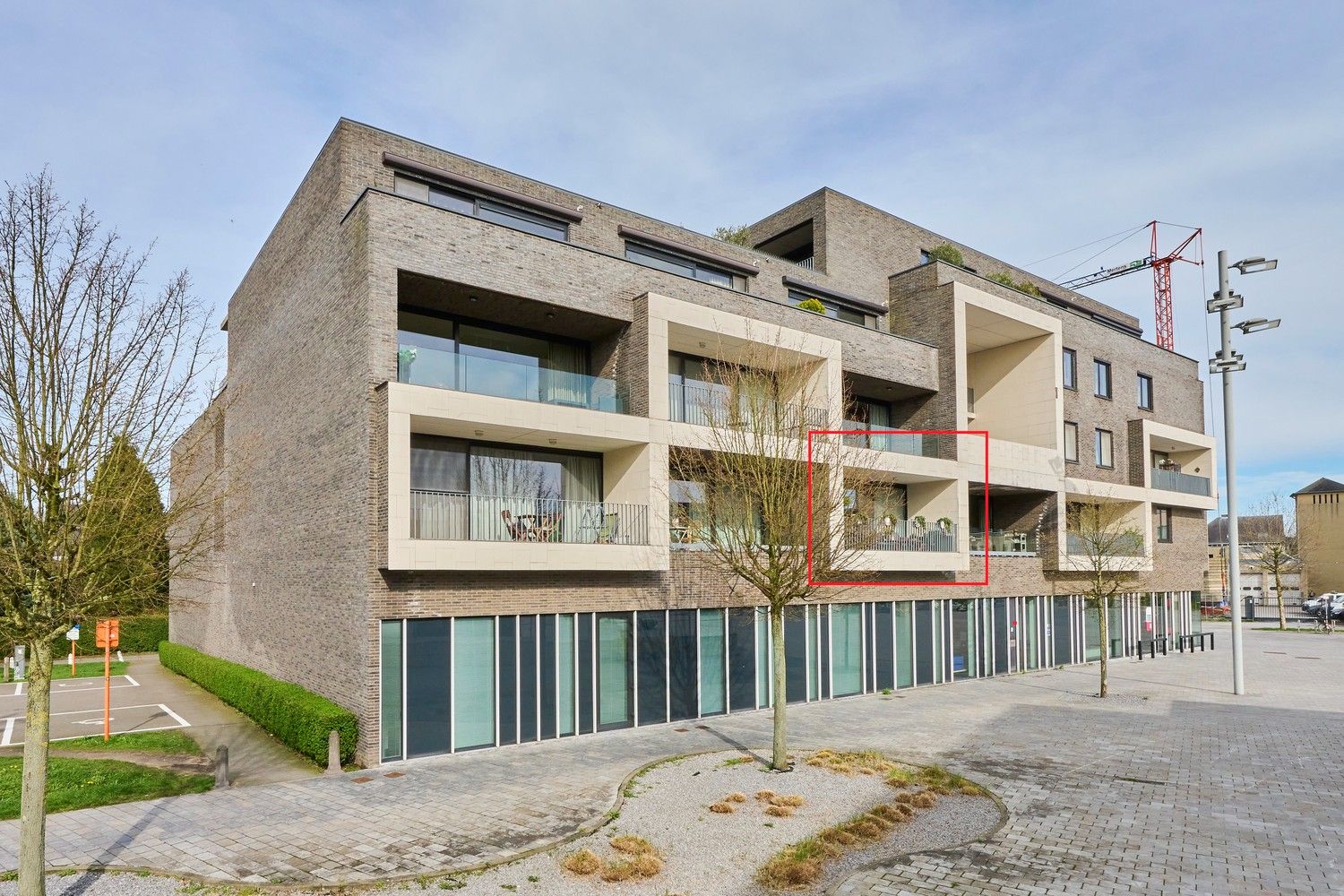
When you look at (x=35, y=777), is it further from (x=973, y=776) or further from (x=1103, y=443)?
(x=1103, y=443)

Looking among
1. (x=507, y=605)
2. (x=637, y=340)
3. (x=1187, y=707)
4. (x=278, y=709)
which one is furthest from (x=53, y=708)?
(x=1187, y=707)

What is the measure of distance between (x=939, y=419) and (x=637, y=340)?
10.9 meters

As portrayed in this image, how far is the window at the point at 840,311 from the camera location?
24281 mm

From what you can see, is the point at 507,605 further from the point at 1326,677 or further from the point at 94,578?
the point at 1326,677

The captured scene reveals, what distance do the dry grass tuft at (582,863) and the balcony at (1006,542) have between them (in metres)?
18.8

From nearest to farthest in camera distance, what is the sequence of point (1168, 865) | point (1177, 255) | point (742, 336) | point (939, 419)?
point (1168, 865) < point (742, 336) < point (939, 419) < point (1177, 255)

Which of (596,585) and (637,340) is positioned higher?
(637,340)

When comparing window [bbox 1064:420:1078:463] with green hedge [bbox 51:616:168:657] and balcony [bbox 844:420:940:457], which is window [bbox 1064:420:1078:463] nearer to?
balcony [bbox 844:420:940:457]

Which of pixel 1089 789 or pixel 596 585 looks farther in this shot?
pixel 596 585

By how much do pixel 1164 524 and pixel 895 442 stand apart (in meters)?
19.0

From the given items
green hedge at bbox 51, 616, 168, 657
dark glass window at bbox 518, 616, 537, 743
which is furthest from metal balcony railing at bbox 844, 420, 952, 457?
green hedge at bbox 51, 616, 168, 657

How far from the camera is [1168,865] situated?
909 centimetres

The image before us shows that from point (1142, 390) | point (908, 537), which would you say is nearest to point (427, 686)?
point (908, 537)

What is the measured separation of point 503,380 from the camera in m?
15.6
